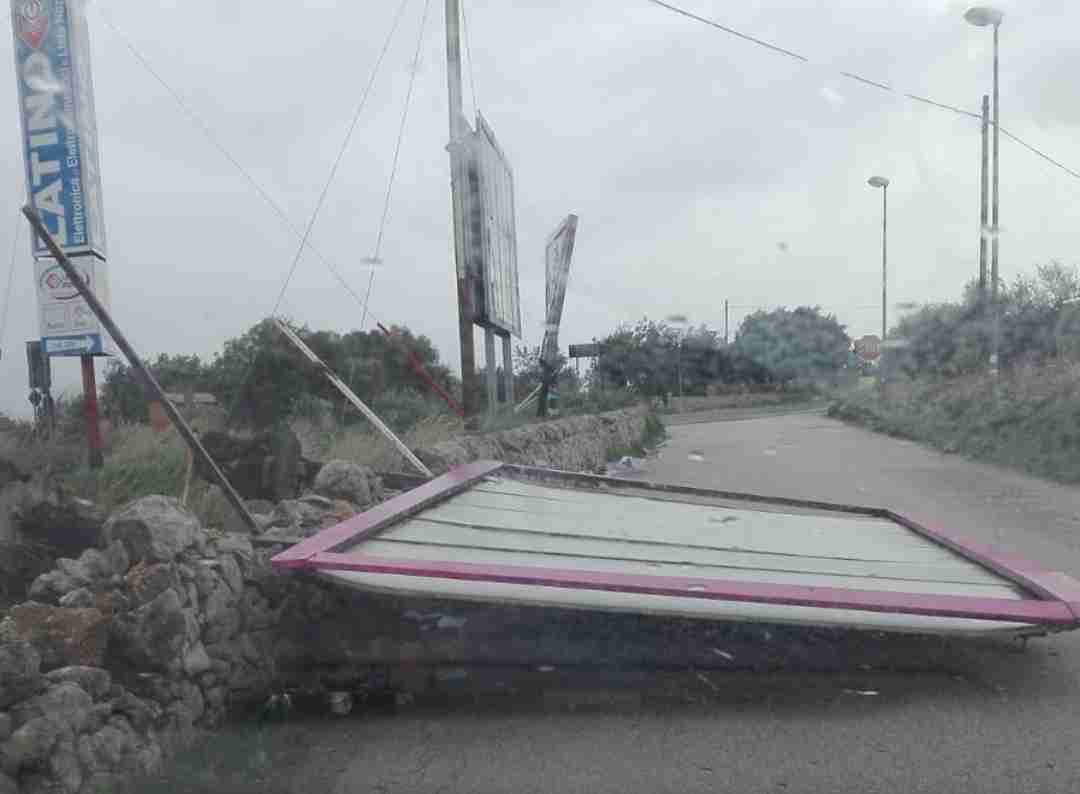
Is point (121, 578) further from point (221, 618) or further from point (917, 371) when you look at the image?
point (917, 371)

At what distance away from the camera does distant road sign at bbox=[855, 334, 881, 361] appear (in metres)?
26.4

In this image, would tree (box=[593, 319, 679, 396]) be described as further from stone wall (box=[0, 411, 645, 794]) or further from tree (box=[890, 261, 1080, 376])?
stone wall (box=[0, 411, 645, 794])

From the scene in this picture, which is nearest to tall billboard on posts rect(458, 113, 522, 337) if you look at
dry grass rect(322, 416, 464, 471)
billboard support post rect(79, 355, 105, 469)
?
dry grass rect(322, 416, 464, 471)

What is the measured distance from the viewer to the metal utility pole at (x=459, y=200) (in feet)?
49.4

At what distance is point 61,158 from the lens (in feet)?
31.2

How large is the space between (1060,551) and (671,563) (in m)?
5.65

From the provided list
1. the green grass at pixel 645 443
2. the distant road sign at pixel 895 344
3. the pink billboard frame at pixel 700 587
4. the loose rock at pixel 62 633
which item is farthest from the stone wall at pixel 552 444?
the distant road sign at pixel 895 344

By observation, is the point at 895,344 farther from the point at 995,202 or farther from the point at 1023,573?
the point at 1023,573

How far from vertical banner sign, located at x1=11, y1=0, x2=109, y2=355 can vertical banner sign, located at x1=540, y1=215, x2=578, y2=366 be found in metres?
12.9

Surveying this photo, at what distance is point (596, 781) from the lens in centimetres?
405

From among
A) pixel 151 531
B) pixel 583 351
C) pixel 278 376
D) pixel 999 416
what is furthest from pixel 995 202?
pixel 151 531

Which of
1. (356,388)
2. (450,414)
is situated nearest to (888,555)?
(450,414)

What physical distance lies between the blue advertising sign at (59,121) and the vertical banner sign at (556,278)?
42.5ft

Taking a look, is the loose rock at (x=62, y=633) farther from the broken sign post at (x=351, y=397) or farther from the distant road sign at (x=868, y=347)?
the distant road sign at (x=868, y=347)
